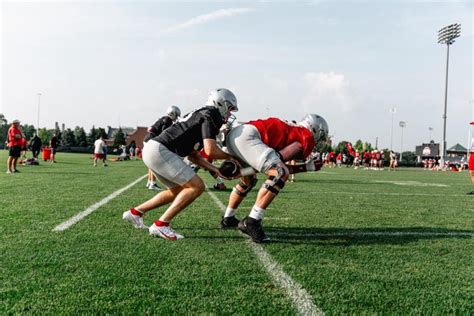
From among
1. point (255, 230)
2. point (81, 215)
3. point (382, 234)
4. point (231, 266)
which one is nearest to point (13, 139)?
point (81, 215)

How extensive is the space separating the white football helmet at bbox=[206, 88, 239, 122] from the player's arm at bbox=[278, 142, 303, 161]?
2.59ft

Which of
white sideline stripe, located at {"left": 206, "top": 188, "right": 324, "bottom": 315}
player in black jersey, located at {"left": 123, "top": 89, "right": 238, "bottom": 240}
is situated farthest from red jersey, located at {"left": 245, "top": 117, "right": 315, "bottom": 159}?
white sideline stripe, located at {"left": 206, "top": 188, "right": 324, "bottom": 315}

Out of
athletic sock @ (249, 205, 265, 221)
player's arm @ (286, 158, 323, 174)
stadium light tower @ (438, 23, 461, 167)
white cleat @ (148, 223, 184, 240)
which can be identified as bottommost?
white cleat @ (148, 223, 184, 240)

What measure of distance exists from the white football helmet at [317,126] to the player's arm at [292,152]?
0.30 meters

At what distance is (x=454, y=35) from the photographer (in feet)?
174

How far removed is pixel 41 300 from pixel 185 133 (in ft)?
8.89

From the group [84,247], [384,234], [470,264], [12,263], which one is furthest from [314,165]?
[12,263]

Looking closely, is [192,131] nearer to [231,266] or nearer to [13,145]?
[231,266]

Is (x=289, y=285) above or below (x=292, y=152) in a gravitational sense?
below

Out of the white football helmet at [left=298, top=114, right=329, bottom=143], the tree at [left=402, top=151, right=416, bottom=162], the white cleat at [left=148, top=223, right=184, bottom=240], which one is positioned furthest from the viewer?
the tree at [left=402, top=151, right=416, bottom=162]

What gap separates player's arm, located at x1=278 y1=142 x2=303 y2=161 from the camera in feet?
17.8

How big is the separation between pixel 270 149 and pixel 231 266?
1776 millimetres

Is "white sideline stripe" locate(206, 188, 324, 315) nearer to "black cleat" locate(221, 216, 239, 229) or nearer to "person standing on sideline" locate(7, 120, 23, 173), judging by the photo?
"black cleat" locate(221, 216, 239, 229)

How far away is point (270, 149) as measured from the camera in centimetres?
538
